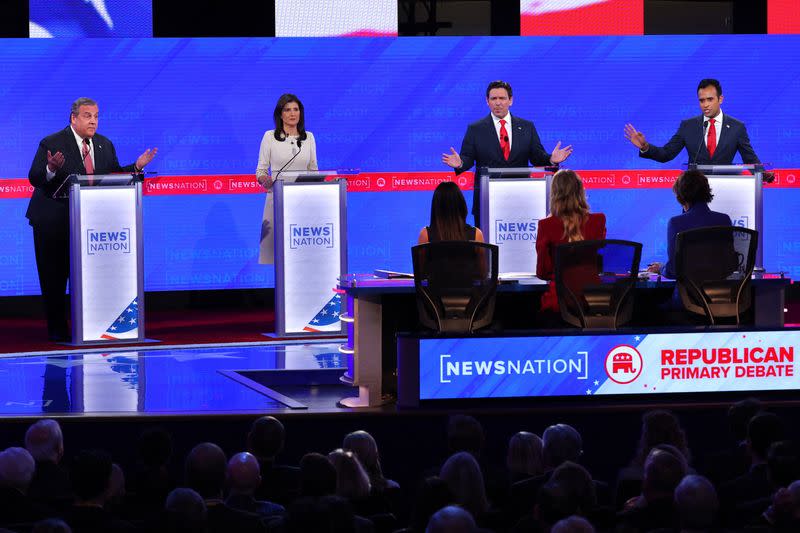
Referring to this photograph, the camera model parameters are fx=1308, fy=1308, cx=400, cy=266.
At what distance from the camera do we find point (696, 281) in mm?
6375

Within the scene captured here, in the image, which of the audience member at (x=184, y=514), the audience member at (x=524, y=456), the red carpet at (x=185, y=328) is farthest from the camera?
the red carpet at (x=185, y=328)

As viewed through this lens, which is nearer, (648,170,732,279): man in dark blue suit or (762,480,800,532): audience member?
(762,480,800,532): audience member

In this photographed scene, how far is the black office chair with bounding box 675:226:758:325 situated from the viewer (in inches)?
248

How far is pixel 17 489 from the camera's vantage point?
448 centimetres

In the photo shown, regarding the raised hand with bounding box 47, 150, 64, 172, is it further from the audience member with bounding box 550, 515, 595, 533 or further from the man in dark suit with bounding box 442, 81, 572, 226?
the audience member with bounding box 550, 515, 595, 533

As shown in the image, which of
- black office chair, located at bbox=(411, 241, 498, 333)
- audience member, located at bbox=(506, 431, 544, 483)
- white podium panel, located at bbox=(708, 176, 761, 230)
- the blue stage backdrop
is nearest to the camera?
audience member, located at bbox=(506, 431, 544, 483)

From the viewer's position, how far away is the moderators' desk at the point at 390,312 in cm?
637

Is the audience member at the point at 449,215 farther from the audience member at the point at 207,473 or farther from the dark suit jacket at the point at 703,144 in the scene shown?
the dark suit jacket at the point at 703,144

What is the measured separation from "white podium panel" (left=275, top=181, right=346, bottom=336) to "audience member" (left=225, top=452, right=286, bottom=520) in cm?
457

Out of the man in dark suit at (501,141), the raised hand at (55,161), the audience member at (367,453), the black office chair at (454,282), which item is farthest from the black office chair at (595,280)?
the raised hand at (55,161)

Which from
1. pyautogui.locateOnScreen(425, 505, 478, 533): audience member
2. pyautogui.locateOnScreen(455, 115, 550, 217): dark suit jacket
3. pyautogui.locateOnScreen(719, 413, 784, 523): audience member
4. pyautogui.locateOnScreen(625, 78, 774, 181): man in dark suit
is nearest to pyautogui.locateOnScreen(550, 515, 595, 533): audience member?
pyautogui.locateOnScreen(425, 505, 478, 533): audience member

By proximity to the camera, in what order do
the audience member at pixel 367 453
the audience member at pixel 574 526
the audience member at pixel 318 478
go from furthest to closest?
the audience member at pixel 367 453, the audience member at pixel 318 478, the audience member at pixel 574 526

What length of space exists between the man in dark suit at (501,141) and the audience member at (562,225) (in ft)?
8.73

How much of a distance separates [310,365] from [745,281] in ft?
8.64
